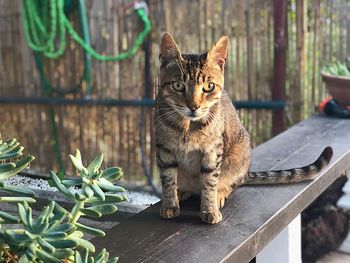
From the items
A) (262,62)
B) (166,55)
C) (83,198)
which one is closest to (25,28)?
(262,62)

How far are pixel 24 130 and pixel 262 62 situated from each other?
1.96 m

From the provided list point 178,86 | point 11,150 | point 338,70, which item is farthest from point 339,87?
point 11,150

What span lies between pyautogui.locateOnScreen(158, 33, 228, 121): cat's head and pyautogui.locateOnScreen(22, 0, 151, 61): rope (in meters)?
2.92

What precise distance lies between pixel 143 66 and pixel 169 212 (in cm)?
300

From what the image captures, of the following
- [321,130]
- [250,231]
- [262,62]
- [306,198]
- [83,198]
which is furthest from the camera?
[262,62]

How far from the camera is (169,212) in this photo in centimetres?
177

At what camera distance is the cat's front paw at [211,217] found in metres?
1.73

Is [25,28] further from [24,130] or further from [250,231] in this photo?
[250,231]

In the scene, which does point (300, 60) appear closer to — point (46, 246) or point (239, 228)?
point (239, 228)

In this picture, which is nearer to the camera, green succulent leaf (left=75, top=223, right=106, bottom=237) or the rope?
green succulent leaf (left=75, top=223, right=106, bottom=237)

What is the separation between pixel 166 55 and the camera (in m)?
1.78

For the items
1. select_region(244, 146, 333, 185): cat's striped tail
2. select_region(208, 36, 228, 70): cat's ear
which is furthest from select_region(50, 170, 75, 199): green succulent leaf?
select_region(244, 146, 333, 185): cat's striped tail

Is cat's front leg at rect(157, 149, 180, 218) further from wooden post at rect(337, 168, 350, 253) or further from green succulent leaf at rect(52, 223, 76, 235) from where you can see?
wooden post at rect(337, 168, 350, 253)

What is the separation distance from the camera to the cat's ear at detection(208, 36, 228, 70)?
1.77 meters
